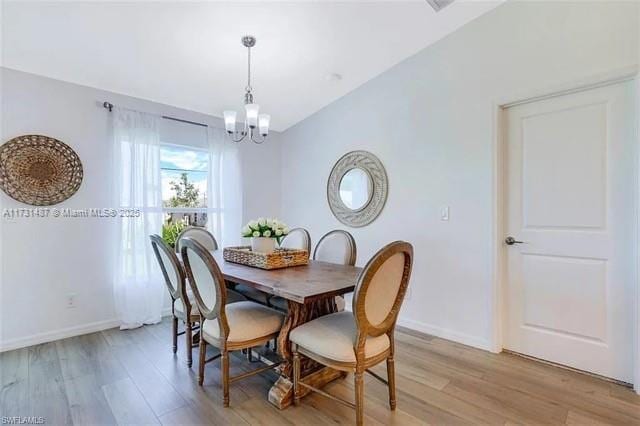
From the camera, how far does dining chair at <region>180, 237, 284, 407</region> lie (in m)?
1.83

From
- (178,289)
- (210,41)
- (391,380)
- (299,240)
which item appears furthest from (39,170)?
(391,380)

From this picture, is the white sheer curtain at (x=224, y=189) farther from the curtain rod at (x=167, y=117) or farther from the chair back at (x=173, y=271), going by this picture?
the chair back at (x=173, y=271)

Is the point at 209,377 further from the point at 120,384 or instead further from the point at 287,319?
the point at 287,319

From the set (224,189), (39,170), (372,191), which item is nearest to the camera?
(39,170)

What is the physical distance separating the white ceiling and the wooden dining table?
1908 millimetres

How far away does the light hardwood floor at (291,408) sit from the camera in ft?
5.90

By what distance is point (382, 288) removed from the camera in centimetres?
164

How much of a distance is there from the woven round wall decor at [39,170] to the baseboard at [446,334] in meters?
3.46

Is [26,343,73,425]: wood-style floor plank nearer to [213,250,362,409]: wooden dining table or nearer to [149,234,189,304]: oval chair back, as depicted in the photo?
[149,234,189,304]: oval chair back

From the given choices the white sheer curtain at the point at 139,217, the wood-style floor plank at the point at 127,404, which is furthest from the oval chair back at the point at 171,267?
the white sheer curtain at the point at 139,217

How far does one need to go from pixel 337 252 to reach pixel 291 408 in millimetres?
1239

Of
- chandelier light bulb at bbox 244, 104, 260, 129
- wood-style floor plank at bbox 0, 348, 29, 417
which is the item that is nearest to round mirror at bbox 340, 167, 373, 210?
chandelier light bulb at bbox 244, 104, 260, 129

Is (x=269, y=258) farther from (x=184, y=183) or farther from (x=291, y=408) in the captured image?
(x=184, y=183)

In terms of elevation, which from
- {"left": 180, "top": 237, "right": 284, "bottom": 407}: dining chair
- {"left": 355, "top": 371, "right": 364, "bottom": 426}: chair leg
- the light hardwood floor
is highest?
{"left": 180, "top": 237, "right": 284, "bottom": 407}: dining chair
